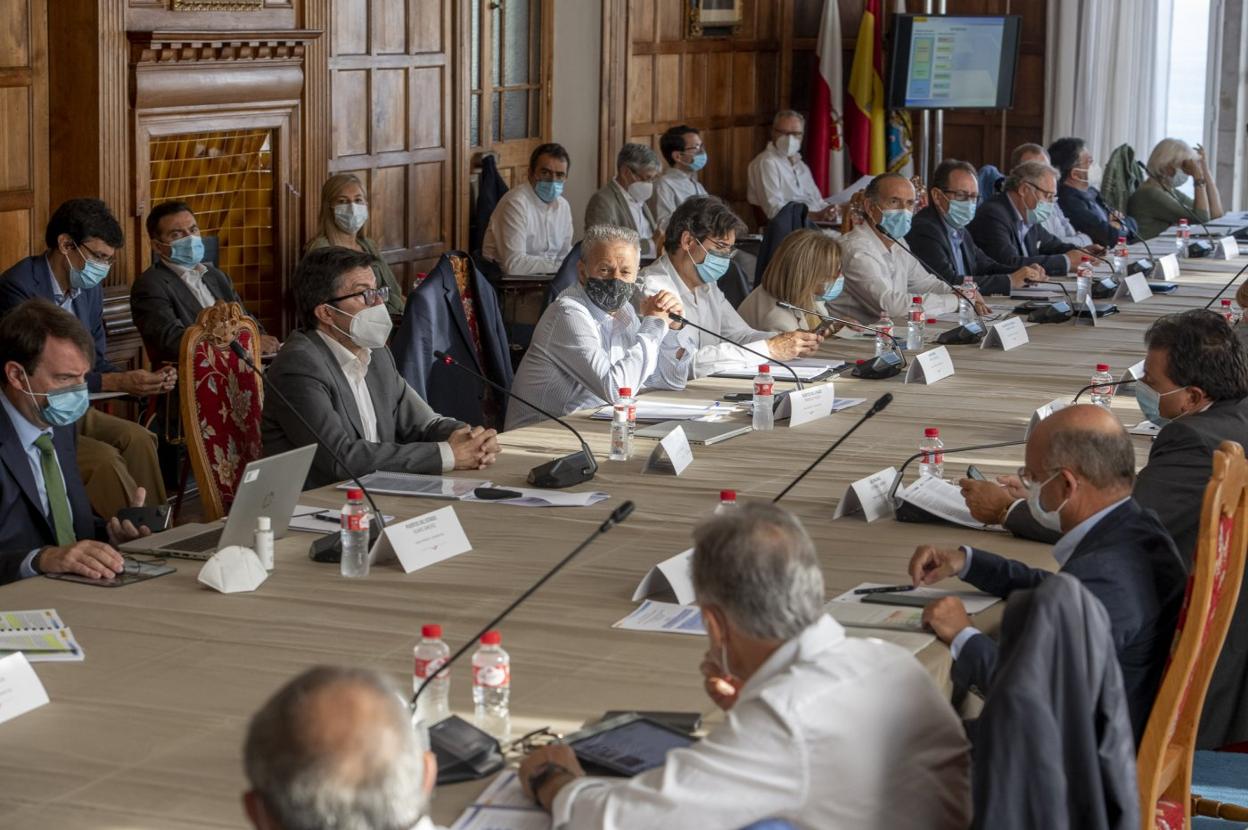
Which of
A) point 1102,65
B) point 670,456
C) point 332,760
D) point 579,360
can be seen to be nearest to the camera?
point 332,760

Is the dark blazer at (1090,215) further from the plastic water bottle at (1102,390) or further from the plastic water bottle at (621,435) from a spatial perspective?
the plastic water bottle at (621,435)

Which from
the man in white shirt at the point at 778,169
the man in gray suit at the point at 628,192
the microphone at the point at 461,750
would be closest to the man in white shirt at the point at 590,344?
the microphone at the point at 461,750

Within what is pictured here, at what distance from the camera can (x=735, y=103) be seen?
36.7 feet

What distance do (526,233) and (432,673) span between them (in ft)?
19.9

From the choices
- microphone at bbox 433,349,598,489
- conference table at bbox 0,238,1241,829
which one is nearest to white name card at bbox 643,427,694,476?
conference table at bbox 0,238,1241,829

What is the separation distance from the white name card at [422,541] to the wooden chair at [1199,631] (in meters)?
1.27

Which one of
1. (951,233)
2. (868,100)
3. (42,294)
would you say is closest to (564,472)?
(42,294)

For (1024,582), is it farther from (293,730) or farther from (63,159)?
(63,159)

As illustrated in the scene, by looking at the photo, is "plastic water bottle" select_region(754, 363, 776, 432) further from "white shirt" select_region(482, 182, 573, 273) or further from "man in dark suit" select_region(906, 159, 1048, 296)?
"white shirt" select_region(482, 182, 573, 273)

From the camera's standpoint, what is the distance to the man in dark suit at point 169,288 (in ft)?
18.8

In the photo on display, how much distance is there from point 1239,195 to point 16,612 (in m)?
10.9

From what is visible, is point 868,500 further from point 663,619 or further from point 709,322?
point 709,322

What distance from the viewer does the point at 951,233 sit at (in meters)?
7.63

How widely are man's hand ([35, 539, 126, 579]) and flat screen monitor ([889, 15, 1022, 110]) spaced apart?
9205mm
